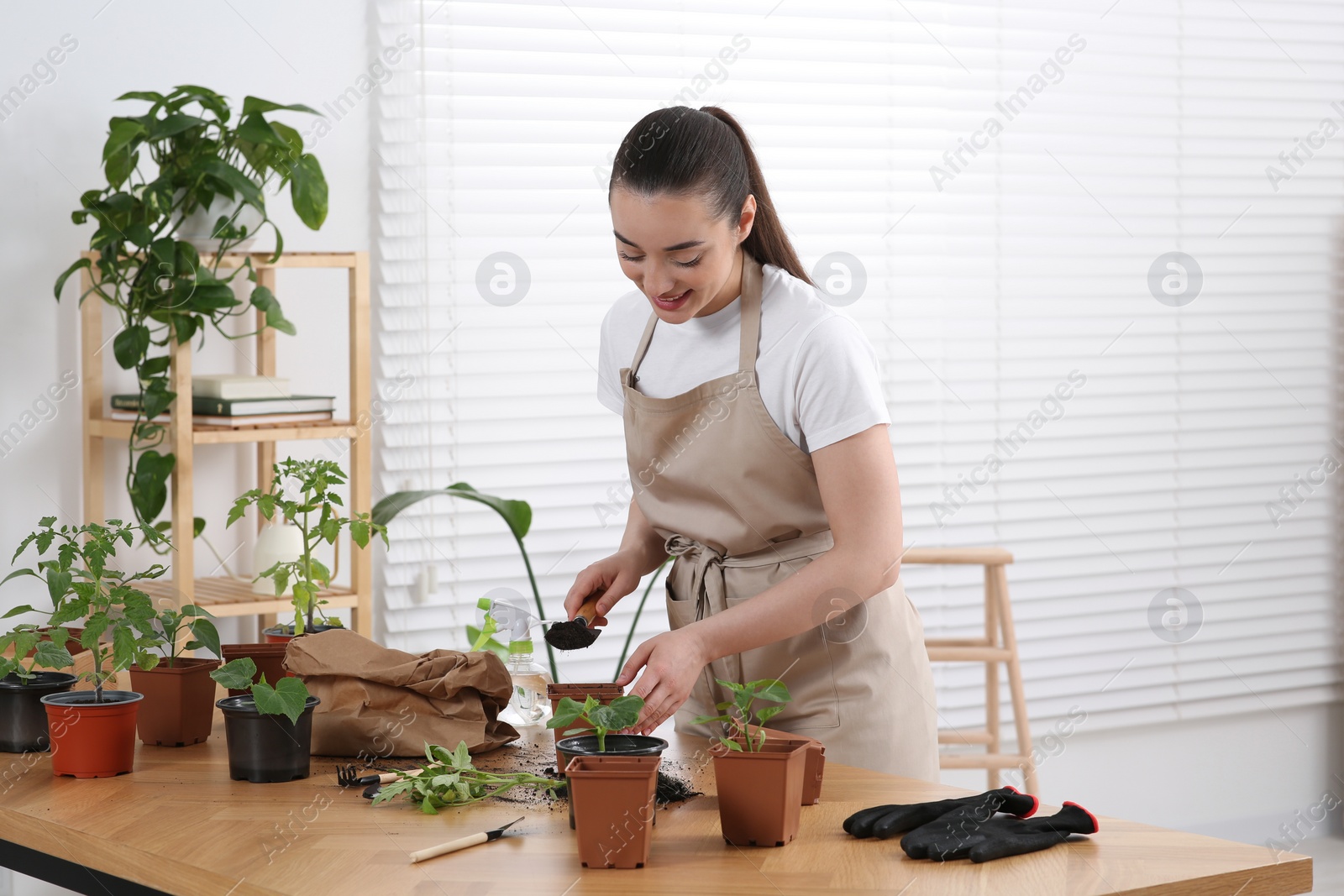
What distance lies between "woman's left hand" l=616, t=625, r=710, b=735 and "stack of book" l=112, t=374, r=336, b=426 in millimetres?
1461

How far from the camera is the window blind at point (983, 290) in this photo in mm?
3305

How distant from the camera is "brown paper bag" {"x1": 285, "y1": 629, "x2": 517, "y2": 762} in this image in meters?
1.63

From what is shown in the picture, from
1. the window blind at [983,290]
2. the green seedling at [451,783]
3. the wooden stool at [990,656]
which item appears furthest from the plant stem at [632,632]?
the green seedling at [451,783]

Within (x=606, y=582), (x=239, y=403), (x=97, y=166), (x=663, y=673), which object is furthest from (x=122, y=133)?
(x=663, y=673)

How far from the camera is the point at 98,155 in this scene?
114 inches

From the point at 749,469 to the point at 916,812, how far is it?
24.6 inches

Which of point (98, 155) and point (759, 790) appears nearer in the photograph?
Answer: point (759, 790)

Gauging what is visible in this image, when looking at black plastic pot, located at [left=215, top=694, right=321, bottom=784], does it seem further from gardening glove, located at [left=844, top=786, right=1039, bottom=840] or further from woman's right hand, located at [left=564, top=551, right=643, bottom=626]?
gardening glove, located at [left=844, top=786, right=1039, bottom=840]

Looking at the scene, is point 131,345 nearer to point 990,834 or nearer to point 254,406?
point 254,406

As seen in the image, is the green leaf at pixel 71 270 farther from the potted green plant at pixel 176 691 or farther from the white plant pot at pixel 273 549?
the potted green plant at pixel 176 691

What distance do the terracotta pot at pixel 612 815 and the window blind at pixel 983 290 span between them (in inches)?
84.2

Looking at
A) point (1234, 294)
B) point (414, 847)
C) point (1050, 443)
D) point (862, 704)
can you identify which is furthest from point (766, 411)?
point (1234, 294)

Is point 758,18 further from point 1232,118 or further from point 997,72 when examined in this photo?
point 1232,118

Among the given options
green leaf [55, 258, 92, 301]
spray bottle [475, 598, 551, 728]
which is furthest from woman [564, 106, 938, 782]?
green leaf [55, 258, 92, 301]
